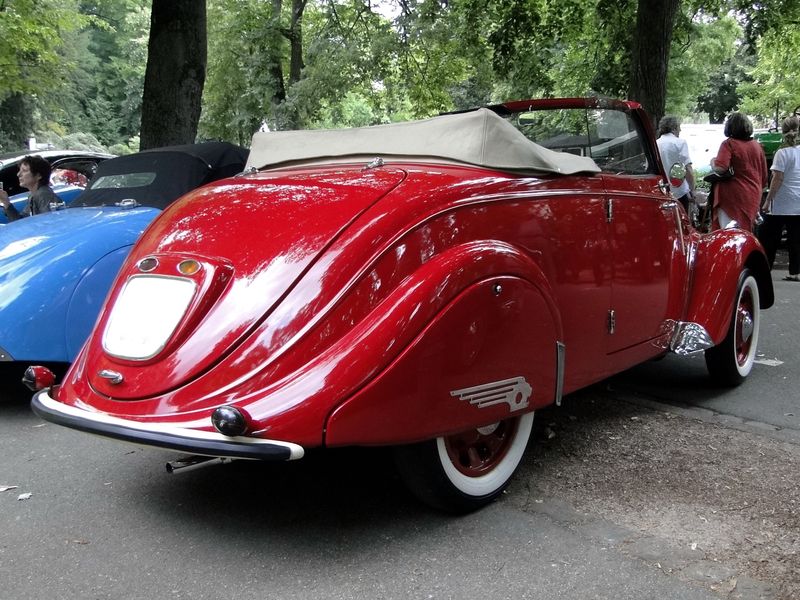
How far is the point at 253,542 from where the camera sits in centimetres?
280

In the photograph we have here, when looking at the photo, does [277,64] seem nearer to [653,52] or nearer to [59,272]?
[653,52]

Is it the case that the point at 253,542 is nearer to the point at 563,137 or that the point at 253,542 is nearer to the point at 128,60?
the point at 563,137

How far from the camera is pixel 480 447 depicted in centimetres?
315

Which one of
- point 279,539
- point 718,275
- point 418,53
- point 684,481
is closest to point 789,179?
point 718,275

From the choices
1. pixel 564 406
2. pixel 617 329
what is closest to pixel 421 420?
pixel 617 329

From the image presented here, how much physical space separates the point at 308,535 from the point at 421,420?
2.26 ft

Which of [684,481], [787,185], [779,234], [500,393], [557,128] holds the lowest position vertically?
[779,234]

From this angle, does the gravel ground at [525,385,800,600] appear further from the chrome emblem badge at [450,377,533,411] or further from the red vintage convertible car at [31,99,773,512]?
the chrome emblem badge at [450,377,533,411]

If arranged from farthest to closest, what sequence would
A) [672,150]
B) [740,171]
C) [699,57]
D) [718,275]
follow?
[699,57], [740,171], [672,150], [718,275]

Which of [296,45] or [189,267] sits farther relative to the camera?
[296,45]

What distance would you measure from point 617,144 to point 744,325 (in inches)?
61.3

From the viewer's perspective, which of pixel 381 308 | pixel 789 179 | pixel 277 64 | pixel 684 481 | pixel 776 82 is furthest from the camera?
pixel 776 82

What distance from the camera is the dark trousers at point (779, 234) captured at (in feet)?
28.6

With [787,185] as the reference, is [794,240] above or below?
below
